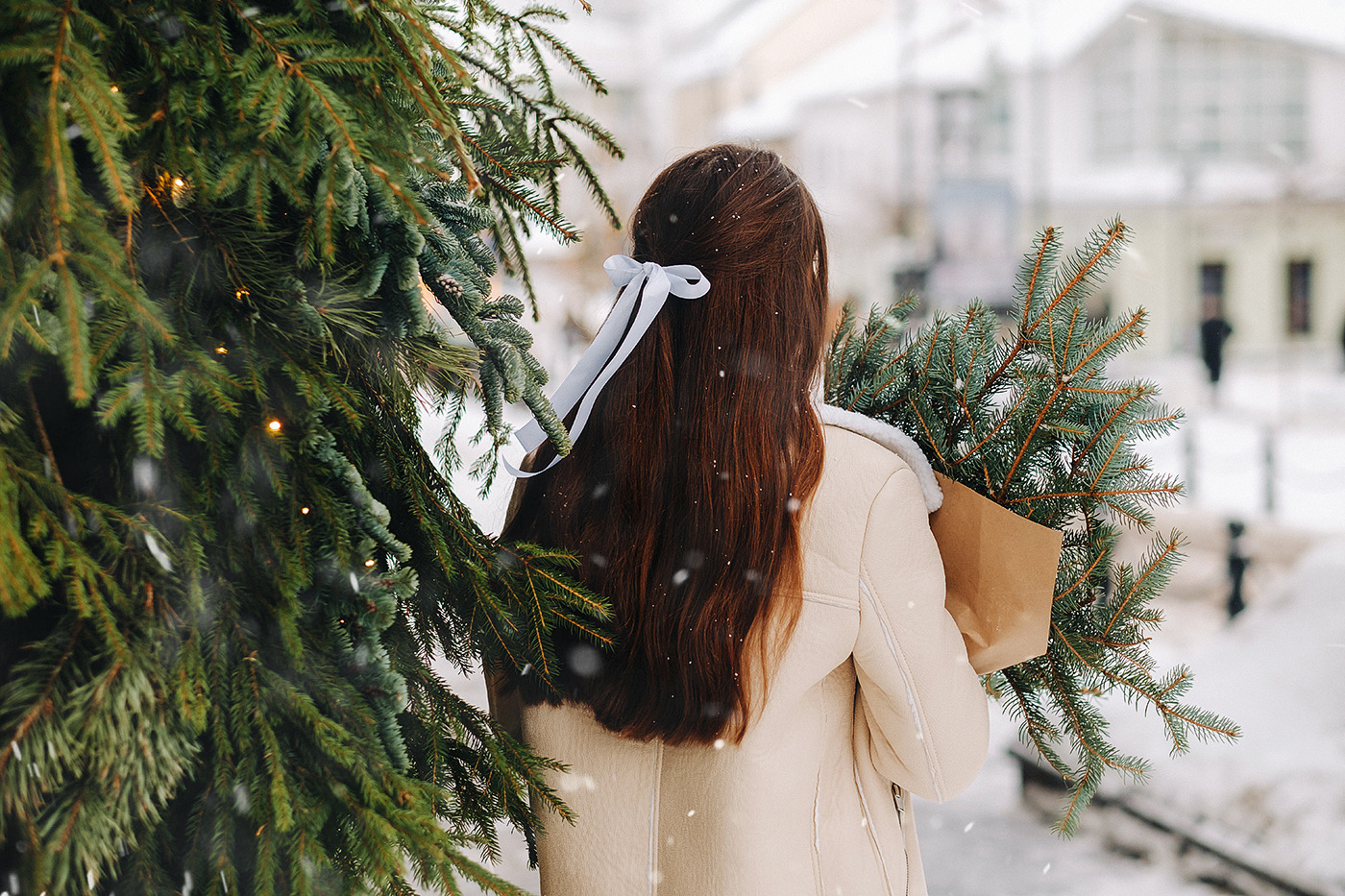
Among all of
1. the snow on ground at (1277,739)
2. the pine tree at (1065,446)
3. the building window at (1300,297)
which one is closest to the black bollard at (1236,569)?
the snow on ground at (1277,739)

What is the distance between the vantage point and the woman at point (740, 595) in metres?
1.33

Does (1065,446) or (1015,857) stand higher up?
(1065,446)

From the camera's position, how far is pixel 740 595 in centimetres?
133

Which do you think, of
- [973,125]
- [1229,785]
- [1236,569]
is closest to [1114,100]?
[973,125]

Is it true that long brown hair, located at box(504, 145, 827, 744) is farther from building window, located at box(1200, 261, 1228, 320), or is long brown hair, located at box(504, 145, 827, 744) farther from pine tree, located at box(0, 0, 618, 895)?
building window, located at box(1200, 261, 1228, 320)

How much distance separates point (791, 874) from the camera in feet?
4.63

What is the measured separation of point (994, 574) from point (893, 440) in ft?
0.86

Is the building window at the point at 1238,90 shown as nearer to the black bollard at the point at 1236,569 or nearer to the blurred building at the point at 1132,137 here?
the blurred building at the point at 1132,137

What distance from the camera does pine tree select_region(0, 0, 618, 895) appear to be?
0.79 m

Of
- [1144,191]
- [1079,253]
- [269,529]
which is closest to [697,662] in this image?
[269,529]

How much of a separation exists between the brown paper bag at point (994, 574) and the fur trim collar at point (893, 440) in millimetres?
36

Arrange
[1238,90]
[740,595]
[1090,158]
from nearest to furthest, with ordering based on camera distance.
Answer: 1. [740,595]
2. [1238,90]
3. [1090,158]

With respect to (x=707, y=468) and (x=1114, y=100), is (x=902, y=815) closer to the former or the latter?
(x=707, y=468)

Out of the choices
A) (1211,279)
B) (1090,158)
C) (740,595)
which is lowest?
(1211,279)
